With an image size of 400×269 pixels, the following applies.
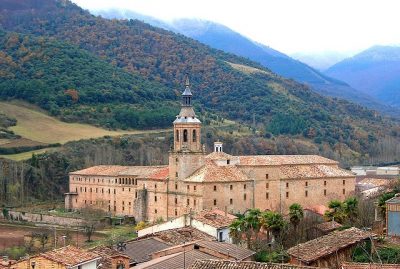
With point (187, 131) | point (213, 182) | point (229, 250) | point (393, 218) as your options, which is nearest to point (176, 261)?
point (229, 250)

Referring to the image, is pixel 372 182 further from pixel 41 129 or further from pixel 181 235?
pixel 41 129

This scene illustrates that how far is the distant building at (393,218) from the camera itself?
3962cm

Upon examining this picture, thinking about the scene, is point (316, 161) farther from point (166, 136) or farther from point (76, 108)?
point (76, 108)

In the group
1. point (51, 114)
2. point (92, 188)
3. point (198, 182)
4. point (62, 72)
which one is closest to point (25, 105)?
point (51, 114)

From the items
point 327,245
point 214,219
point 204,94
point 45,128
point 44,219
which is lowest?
point 44,219

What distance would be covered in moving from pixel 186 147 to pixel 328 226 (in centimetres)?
2369

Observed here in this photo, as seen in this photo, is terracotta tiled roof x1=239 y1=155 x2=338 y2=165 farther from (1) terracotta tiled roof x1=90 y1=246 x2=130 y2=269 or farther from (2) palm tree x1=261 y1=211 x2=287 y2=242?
(1) terracotta tiled roof x1=90 y1=246 x2=130 y2=269

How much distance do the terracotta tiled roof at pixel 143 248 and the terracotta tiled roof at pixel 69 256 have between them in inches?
129

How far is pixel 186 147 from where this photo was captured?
6738 cm

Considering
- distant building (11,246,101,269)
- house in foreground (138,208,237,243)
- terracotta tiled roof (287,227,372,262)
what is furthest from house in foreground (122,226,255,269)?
house in foreground (138,208,237,243)

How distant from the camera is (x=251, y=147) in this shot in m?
114

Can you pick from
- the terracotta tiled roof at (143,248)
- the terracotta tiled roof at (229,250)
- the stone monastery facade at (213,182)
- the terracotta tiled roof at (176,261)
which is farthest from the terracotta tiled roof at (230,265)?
the stone monastery facade at (213,182)

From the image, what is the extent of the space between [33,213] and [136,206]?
10199 mm

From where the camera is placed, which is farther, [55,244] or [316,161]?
[316,161]
